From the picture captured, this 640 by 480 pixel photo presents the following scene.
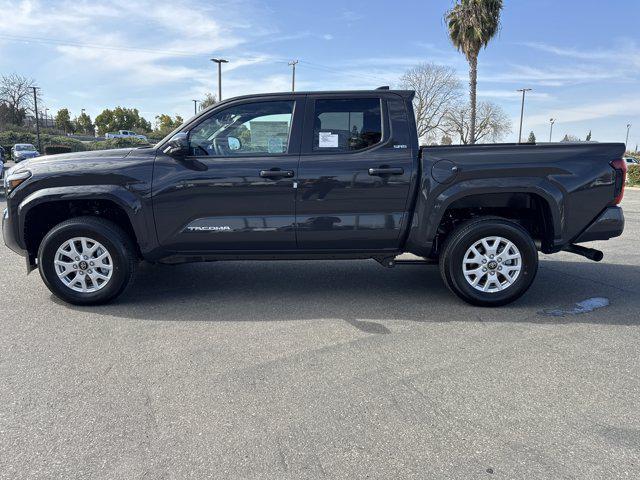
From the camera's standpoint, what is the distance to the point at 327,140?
4.52 meters

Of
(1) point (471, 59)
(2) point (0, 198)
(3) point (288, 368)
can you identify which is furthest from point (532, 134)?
(3) point (288, 368)

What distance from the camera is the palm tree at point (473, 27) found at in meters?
23.6

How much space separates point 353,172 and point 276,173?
701mm

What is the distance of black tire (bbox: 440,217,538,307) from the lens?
14.6 ft

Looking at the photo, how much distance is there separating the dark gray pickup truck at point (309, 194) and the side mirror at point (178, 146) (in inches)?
0.4

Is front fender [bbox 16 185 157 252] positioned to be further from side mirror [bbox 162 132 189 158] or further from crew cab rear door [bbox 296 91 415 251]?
crew cab rear door [bbox 296 91 415 251]

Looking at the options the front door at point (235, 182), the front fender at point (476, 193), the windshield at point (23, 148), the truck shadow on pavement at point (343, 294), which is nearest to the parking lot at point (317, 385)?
the truck shadow on pavement at point (343, 294)

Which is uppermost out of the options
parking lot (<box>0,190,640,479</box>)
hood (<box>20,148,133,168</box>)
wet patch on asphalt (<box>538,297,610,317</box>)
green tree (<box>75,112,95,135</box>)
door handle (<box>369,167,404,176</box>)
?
green tree (<box>75,112,95,135</box>)

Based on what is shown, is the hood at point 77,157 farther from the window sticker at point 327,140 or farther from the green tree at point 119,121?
the green tree at point 119,121

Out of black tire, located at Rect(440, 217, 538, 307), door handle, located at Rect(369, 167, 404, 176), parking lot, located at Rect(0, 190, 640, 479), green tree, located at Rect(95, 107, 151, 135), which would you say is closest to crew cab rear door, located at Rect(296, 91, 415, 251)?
door handle, located at Rect(369, 167, 404, 176)

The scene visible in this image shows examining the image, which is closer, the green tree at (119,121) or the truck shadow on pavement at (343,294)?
the truck shadow on pavement at (343,294)

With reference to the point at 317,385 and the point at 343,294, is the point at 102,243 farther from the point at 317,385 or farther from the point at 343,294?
the point at 317,385

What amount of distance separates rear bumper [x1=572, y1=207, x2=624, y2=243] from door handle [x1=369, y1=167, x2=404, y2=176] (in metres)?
1.84

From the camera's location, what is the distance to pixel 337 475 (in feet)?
7.41
